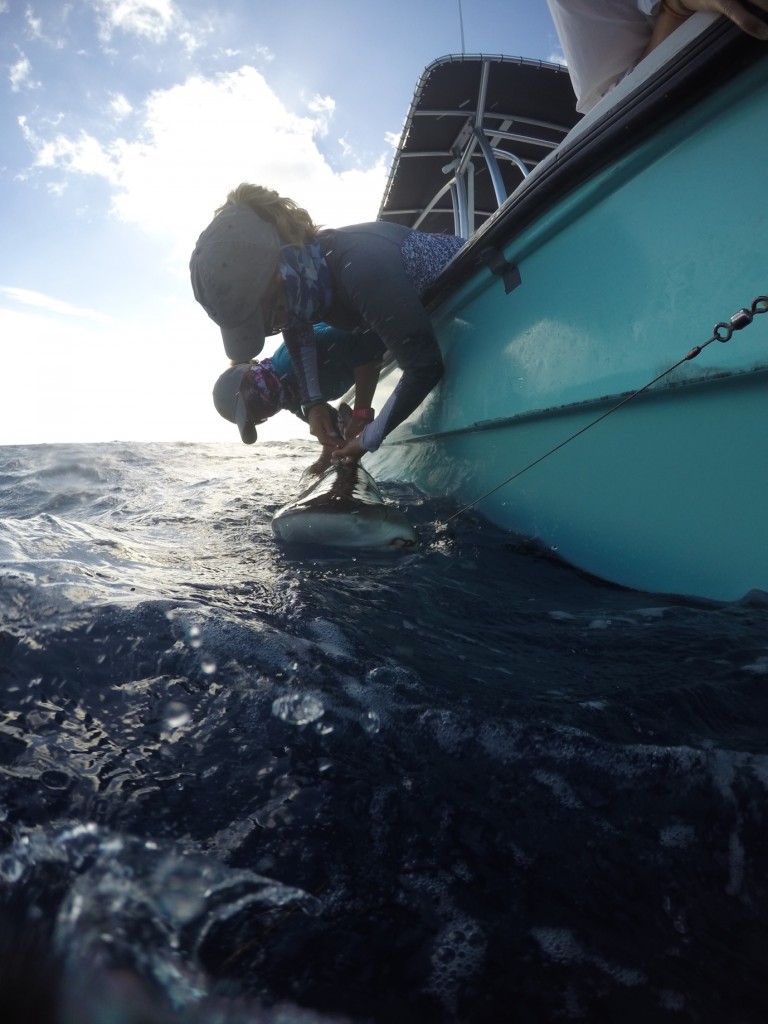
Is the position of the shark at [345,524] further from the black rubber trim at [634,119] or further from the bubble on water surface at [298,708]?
the bubble on water surface at [298,708]

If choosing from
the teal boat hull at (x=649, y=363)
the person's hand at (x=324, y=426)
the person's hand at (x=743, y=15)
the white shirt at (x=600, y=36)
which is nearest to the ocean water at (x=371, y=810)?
the teal boat hull at (x=649, y=363)

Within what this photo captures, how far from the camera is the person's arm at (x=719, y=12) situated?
1.11 meters

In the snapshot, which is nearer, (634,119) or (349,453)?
(634,119)

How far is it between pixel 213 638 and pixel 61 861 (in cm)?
52

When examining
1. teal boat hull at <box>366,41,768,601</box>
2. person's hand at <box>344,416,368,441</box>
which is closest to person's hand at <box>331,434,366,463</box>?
person's hand at <box>344,416,368,441</box>

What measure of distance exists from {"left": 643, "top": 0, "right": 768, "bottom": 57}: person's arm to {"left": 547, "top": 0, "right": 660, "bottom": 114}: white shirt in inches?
2.3

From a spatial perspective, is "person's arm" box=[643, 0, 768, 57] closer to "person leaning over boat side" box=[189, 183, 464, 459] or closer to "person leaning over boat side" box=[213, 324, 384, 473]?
"person leaning over boat side" box=[189, 183, 464, 459]

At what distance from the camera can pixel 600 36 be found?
6.29ft

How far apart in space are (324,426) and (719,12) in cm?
210

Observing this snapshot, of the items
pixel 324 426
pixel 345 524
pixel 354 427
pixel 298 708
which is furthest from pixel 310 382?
pixel 298 708

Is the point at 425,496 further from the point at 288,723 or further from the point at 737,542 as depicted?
the point at 288,723

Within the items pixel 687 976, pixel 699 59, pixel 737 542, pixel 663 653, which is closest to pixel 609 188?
pixel 699 59

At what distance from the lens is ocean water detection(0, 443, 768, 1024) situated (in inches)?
21.5

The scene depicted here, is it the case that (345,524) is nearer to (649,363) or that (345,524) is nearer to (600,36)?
(649,363)
